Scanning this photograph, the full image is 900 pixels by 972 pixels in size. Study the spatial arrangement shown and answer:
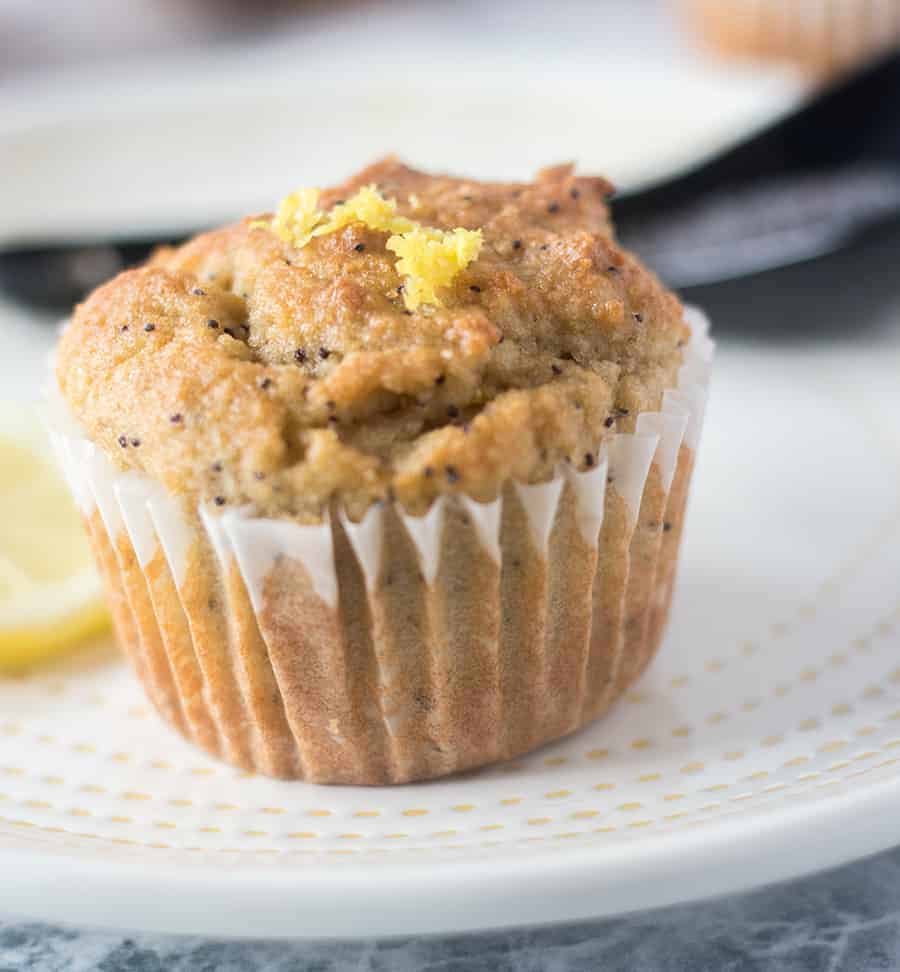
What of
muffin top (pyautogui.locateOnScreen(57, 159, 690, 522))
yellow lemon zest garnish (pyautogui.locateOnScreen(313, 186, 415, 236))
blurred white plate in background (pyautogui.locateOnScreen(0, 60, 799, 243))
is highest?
yellow lemon zest garnish (pyautogui.locateOnScreen(313, 186, 415, 236))

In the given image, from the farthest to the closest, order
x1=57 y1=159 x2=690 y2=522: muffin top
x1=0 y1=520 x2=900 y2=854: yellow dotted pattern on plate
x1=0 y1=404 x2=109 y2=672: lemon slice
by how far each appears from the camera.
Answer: x1=0 y1=404 x2=109 y2=672: lemon slice < x1=0 y1=520 x2=900 y2=854: yellow dotted pattern on plate < x1=57 y1=159 x2=690 y2=522: muffin top

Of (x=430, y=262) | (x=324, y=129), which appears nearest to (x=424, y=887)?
(x=430, y=262)

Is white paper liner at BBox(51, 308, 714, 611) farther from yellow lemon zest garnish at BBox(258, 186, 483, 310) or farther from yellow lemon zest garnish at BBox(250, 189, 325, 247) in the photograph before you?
yellow lemon zest garnish at BBox(250, 189, 325, 247)

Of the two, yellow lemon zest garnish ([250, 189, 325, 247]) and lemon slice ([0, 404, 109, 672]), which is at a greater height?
yellow lemon zest garnish ([250, 189, 325, 247])

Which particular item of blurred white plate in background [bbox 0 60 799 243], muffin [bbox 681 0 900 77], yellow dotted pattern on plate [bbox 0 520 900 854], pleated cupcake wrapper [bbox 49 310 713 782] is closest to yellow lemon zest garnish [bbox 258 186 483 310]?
pleated cupcake wrapper [bbox 49 310 713 782]

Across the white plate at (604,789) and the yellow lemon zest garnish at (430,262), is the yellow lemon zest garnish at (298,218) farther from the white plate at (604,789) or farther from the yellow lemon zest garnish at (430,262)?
the white plate at (604,789)

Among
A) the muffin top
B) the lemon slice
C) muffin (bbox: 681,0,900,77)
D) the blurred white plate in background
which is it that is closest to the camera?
the muffin top

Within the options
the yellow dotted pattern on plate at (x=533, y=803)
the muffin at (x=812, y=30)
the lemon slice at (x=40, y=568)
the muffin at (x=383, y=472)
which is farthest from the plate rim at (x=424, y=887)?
the muffin at (x=812, y=30)
